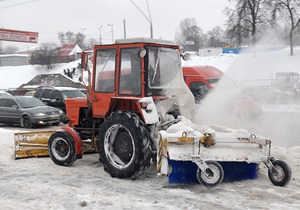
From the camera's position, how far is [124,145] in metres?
6.89

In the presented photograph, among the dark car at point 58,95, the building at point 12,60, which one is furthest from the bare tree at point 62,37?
the dark car at point 58,95

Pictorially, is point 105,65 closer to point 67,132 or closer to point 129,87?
point 129,87

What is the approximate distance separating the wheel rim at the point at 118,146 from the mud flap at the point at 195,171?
3.01 ft

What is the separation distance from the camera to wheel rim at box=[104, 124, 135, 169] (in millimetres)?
6789

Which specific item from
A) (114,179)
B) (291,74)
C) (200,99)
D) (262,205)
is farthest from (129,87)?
(291,74)

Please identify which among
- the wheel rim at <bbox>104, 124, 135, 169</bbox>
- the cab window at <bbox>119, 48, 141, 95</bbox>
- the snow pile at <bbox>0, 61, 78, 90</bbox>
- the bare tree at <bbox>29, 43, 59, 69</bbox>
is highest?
the bare tree at <bbox>29, 43, 59, 69</bbox>

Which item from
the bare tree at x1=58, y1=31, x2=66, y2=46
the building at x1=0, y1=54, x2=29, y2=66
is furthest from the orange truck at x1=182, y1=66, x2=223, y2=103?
the bare tree at x1=58, y1=31, x2=66, y2=46

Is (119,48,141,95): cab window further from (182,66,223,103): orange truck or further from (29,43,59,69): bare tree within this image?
(29,43,59,69): bare tree

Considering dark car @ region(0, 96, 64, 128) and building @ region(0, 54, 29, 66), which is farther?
building @ region(0, 54, 29, 66)

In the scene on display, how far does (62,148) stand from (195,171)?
3.13 metres

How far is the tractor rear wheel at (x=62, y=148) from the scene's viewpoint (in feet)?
25.3

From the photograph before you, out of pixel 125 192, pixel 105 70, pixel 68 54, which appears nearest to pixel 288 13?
pixel 105 70

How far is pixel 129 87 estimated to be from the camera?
702 cm

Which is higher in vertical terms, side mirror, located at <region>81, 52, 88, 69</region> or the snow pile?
the snow pile
